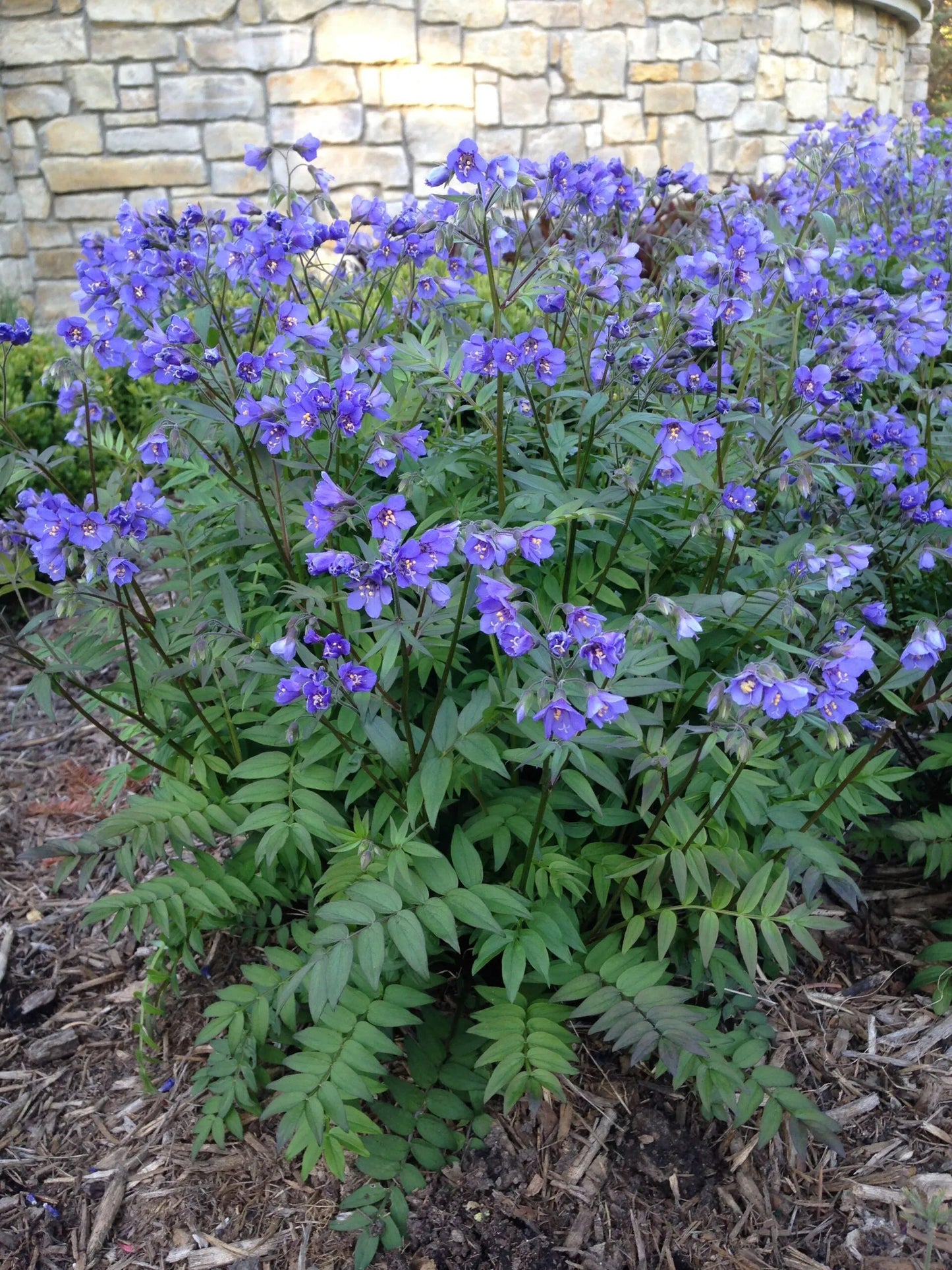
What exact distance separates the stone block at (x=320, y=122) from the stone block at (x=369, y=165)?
87 mm

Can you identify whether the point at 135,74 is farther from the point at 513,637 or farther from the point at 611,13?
the point at 513,637

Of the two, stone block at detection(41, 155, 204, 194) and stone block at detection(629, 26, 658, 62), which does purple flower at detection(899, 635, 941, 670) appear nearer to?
stone block at detection(41, 155, 204, 194)

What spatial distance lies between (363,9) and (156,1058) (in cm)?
736

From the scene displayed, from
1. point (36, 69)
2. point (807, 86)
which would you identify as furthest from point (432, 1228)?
point (807, 86)

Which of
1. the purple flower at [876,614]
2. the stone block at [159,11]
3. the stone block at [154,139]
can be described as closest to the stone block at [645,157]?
the stone block at [159,11]

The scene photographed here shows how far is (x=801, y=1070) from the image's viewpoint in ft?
6.99

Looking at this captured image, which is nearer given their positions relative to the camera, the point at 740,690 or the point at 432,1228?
the point at 740,690

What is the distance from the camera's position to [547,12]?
7633 mm

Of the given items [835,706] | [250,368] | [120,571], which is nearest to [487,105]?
[250,368]

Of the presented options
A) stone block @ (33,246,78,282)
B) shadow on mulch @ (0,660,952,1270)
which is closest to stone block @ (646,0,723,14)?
stone block @ (33,246,78,282)

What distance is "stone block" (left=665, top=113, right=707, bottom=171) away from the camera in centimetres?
830

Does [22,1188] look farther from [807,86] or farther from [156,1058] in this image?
[807,86]

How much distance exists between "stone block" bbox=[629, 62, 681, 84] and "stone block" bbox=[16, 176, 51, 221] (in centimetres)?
440

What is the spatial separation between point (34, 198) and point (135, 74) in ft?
3.69
